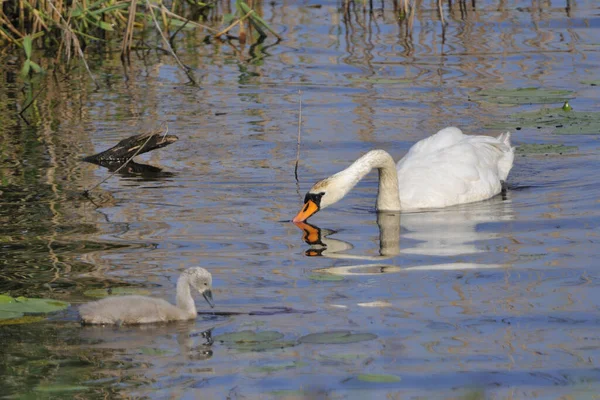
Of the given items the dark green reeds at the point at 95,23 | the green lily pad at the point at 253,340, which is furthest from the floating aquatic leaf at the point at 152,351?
the dark green reeds at the point at 95,23

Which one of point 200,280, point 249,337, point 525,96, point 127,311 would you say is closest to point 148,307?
point 127,311

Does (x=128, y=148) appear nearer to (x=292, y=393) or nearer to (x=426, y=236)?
(x=426, y=236)

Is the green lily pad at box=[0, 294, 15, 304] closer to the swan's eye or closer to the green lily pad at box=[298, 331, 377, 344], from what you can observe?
the green lily pad at box=[298, 331, 377, 344]

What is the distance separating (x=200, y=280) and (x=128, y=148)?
15.9 feet

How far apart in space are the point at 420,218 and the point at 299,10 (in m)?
11.7

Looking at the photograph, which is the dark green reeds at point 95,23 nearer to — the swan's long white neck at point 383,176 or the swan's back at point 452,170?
the swan's back at point 452,170

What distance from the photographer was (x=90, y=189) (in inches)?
409

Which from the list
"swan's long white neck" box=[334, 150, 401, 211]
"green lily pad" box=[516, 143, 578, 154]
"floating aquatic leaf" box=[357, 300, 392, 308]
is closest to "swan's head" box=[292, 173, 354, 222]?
"swan's long white neck" box=[334, 150, 401, 211]

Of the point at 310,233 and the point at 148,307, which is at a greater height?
the point at 148,307

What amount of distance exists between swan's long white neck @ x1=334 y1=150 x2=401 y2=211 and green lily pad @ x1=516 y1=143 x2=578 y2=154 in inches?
85.6

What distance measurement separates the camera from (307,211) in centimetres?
944

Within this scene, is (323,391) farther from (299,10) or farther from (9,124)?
(299,10)

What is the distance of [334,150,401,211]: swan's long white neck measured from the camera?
390 inches

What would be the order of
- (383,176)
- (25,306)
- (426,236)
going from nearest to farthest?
(25,306) < (426,236) < (383,176)
